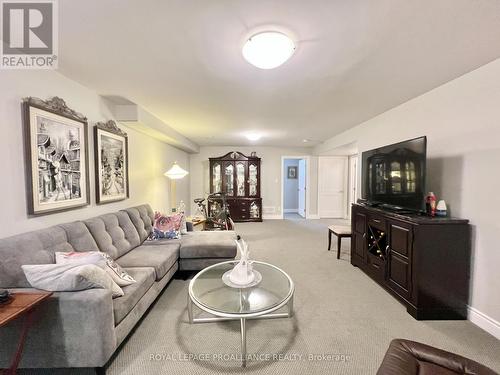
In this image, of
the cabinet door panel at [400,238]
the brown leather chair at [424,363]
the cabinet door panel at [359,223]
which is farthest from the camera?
the cabinet door panel at [359,223]

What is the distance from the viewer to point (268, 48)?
60.6 inches

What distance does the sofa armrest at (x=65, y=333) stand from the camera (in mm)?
1366

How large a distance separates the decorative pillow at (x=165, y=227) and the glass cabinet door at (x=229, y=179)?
3.24 meters

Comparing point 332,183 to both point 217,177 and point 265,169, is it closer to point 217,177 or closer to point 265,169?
point 265,169

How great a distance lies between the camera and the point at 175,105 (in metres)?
3.03

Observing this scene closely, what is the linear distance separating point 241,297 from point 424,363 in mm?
1176

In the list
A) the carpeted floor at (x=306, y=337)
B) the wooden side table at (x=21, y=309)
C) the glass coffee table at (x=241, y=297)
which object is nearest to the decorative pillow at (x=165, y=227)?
the carpeted floor at (x=306, y=337)

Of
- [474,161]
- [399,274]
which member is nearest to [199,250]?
[399,274]

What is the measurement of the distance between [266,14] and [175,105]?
1996mm

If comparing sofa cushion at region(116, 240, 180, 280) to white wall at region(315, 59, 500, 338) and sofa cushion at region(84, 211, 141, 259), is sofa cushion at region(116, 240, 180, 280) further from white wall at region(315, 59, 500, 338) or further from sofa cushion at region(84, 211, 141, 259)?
white wall at region(315, 59, 500, 338)

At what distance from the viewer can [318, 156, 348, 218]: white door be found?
6.99 metres

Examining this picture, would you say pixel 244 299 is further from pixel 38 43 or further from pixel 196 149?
pixel 196 149

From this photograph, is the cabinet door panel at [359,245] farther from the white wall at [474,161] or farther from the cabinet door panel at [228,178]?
the cabinet door panel at [228,178]

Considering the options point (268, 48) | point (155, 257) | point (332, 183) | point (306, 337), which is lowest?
point (306, 337)
